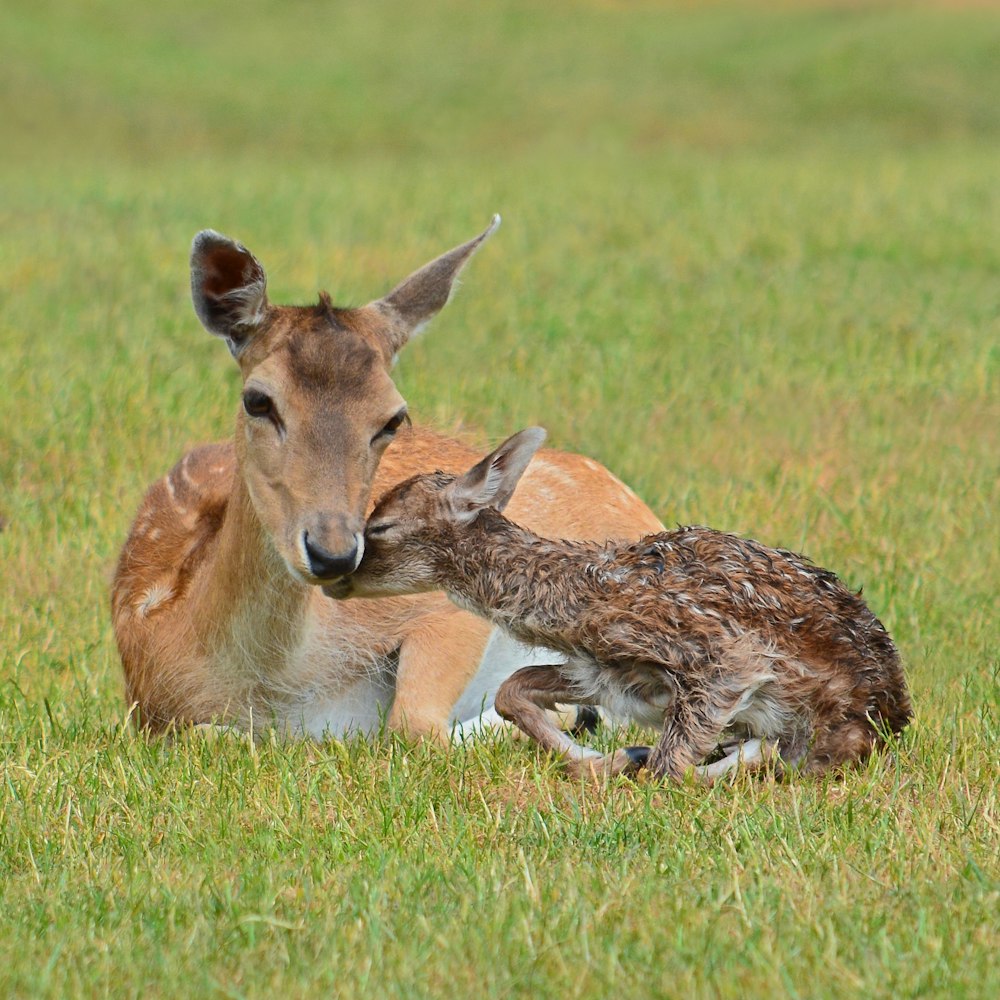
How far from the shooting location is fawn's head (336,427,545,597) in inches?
227

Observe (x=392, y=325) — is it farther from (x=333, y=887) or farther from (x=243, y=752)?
(x=333, y=887)

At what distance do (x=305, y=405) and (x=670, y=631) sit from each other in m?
1.35

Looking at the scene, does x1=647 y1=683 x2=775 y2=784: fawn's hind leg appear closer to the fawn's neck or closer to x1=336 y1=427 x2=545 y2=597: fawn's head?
the fawn's neck

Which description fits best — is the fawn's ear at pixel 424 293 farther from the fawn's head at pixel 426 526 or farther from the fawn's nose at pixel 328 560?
the fawn's nose at pixel 328 560

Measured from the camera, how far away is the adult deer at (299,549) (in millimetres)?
5562

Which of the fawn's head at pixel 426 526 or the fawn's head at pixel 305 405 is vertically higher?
the fawn's head at pixel 305 405

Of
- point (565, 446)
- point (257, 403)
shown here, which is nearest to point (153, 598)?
point (257, 403)

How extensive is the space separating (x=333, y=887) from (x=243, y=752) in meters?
1.43

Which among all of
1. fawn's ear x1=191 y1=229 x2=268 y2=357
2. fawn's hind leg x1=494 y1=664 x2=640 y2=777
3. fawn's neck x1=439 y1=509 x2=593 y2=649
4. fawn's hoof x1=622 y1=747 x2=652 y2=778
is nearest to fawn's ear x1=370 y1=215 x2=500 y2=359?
fawn's ear x1=191 y1=229 x2=268 y2=357

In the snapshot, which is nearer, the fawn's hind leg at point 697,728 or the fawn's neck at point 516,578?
the fawn's hind leg at point 697,728

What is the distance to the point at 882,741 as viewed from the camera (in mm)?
5559

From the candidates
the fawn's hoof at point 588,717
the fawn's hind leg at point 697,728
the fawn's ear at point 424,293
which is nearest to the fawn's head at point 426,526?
the fawn's ear at point 424,293

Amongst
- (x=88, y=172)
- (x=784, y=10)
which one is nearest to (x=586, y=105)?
(x=784, y=10)

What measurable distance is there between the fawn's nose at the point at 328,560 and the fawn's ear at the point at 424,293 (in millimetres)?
1153
